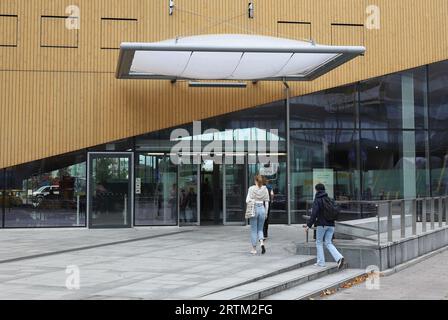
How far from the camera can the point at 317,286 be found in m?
9.95

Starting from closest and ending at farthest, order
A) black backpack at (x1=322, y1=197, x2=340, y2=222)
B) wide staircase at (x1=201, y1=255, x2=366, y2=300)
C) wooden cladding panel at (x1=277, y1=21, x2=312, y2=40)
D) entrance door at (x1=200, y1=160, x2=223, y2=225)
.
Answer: wide staircase at (x1=201, y1=255, x2=366, y2=300)
black backpack at (x1=322, y1=197, x2=340, y2=222)
entrance door at (x1=200, y1=160, x2=223, y2=225)
wooden cladding panel at (x1=277, y1=21, x2=312, y2=40)

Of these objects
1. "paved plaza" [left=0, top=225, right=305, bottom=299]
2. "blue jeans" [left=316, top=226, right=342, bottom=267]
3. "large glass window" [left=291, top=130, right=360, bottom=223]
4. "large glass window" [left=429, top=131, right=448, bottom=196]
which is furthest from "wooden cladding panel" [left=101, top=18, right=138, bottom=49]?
"large glass window" [left=429, top=131, right=448, bottom=196]

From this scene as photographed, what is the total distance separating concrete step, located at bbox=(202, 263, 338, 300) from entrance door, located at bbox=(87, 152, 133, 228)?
31.5 feet

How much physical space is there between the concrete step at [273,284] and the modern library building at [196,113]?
7.89 metres

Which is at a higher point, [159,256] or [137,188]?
[137,188]

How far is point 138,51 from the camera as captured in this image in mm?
15281

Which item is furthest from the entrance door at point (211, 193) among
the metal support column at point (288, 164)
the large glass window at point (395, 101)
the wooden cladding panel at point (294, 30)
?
the large glass window at point (395, 101)

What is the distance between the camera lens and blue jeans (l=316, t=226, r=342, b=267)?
11445 millimetres

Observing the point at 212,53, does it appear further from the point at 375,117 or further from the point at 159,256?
the point at 375,117

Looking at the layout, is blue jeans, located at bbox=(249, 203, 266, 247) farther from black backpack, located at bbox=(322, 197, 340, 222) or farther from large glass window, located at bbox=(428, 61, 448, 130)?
large glass window, located at bbox=(428, 61, 448, 130)

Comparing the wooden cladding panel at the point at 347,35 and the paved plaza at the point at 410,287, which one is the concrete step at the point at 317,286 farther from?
the wooden cladding panel at the point at 347,35

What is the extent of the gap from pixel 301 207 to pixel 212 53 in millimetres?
7876

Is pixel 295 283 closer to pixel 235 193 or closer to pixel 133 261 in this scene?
pixel 133 261
